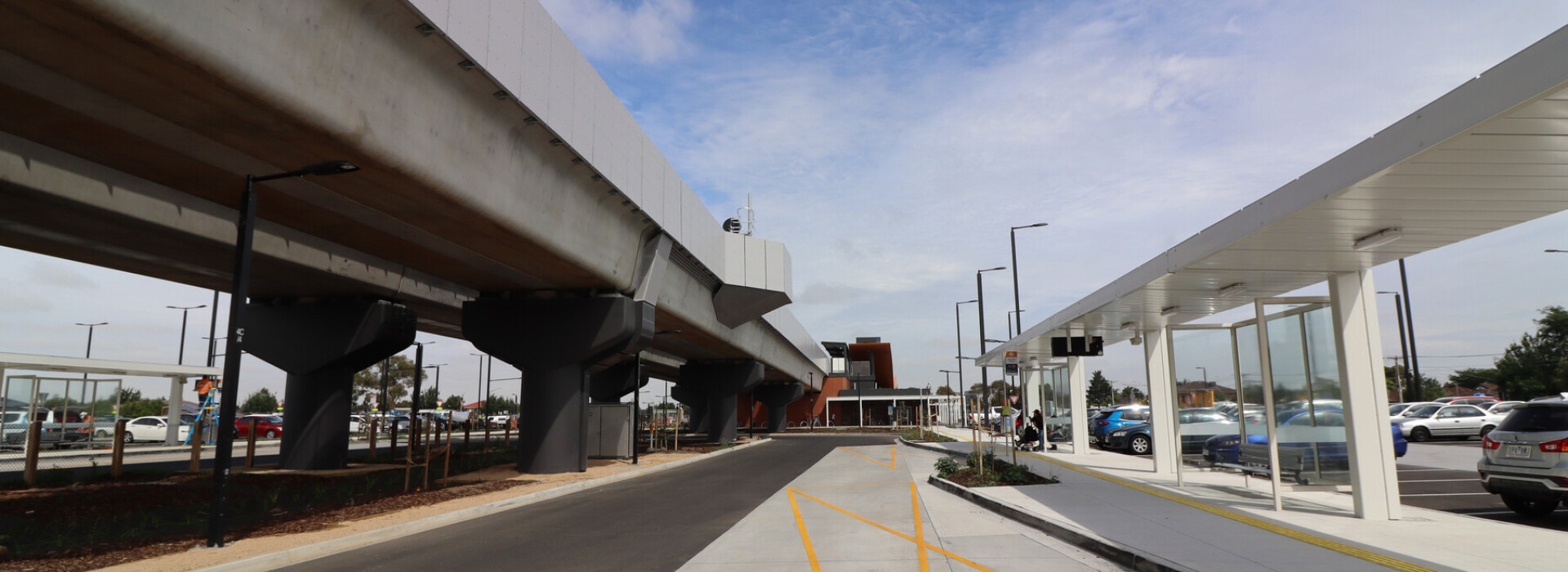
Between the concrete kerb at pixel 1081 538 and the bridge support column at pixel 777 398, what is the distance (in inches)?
2180

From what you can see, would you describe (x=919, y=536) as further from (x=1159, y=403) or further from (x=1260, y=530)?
(x=1159, y=403)

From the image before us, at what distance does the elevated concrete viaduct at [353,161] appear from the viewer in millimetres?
8305

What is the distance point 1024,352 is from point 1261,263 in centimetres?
1576

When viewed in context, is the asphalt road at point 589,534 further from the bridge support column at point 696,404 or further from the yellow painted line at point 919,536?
the bridge support column at point 696,404

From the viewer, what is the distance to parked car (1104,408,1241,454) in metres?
19.3

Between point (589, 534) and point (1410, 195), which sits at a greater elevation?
point (1410, 195)

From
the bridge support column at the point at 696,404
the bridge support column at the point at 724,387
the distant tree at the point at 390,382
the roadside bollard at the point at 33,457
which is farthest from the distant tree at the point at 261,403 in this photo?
the roadside bollard at the point at 33,457

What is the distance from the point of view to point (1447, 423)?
30000 millimetres

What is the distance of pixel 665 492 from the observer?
18.0m

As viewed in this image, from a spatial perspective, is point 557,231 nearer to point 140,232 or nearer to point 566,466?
point 140,232

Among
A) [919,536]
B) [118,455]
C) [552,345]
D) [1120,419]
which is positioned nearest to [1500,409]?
[1120,419]

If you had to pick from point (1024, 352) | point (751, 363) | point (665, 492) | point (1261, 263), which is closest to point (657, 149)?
point (665, 492)

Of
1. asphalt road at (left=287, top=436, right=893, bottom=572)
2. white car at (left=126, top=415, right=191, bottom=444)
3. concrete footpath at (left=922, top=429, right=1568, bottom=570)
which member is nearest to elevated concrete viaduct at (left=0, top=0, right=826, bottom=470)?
asphalt road at (left=287, top=436, right=893, bottom=572)

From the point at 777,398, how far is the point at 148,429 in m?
43.8
